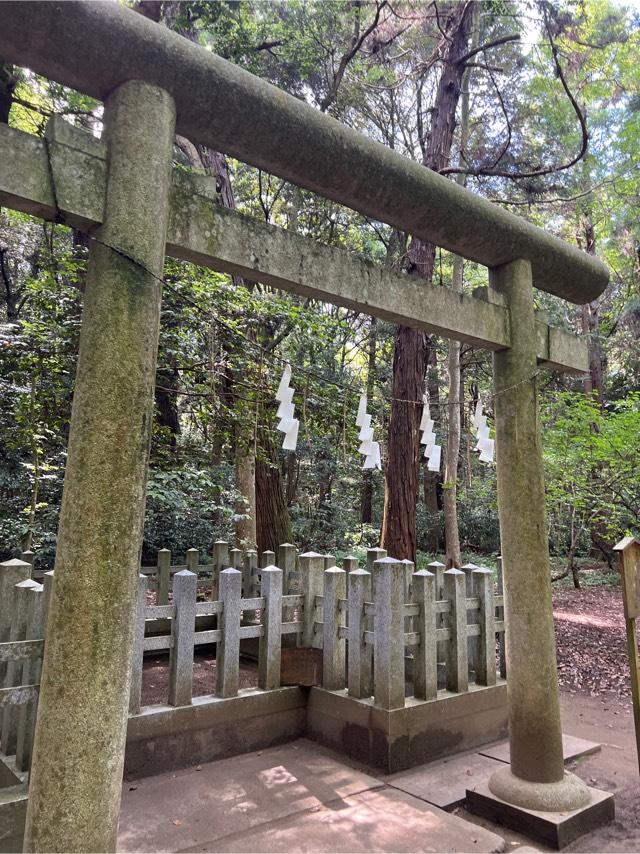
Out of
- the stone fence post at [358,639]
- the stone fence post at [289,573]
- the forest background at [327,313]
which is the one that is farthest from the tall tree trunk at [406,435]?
the stone fence post at [358,639]

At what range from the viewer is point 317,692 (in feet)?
15.4

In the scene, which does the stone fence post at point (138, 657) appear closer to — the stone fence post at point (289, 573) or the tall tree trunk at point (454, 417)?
the stone fence post at point (289, 573)

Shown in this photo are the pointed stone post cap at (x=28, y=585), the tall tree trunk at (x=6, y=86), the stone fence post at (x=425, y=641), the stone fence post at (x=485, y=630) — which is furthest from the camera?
the tall tree trunk at (x=6, y=86)

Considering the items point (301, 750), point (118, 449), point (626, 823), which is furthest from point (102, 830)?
point (626, 823)

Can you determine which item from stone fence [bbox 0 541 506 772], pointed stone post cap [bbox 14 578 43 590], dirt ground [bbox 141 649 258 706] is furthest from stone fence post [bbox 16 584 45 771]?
dirt ground [bbox 141 649 258 706]

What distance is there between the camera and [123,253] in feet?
7.72

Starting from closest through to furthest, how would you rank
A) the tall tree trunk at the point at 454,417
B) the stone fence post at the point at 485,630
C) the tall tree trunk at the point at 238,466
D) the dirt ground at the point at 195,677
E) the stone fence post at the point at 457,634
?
the stone fence post at the point at 457,634
the stone fence post at the point at 485,630
the dirt ground at the point at 195,677
the tall tree trunk at the point at 238,466
the tall tree trunk at the point at 454,417

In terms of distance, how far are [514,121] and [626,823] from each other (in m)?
13.0

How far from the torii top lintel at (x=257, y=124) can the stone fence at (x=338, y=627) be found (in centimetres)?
256

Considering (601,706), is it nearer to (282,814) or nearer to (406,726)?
(406,726)

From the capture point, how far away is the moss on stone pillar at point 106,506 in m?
2.06

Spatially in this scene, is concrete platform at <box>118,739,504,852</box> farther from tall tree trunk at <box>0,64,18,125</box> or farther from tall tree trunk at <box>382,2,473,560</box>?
tall tree trunk at <box>0,64,18,125</box>

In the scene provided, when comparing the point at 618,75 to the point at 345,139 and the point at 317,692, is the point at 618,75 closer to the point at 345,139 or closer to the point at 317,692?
the point at 345,139

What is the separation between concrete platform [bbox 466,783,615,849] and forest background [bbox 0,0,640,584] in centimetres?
280
